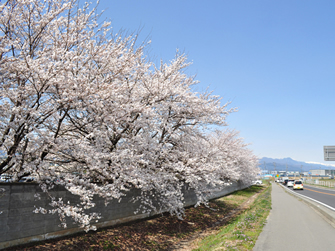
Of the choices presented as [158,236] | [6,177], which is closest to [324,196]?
[158,236]

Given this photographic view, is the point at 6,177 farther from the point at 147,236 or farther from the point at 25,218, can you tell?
the point at 147,236

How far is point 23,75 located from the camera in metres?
7.14

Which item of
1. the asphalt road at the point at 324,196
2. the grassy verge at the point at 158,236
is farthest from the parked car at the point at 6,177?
the asphalt road at the point at 324,196

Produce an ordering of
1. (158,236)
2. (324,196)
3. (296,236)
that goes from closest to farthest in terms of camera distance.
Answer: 1. (296,236)
2. (158,236)
3. (324,196)

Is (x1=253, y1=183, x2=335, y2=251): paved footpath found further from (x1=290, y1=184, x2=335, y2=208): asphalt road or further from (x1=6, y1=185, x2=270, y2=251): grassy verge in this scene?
(x1=290, y1=184, x2=335, y2=208): asphalt road

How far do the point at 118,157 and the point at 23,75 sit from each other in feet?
11.9

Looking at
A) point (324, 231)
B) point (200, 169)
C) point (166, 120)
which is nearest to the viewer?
point (324, 231)

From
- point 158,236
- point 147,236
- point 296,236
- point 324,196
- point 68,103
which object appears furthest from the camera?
point 324,196

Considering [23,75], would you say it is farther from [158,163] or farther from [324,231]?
[324,231]

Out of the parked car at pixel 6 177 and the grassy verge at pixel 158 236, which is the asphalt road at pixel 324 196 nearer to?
the grassy verge at pixel 158 236

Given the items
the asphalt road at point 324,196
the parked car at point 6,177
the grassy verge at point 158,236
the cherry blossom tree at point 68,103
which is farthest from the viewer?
the asphalt road at point 324,196

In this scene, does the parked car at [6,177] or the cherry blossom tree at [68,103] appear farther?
the parked car at [6,177]

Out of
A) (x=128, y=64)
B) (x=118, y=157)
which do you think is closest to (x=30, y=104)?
(x=118, y=157)

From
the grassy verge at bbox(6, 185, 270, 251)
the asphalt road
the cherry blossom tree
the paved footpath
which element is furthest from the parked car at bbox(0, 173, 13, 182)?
the asphalt road
